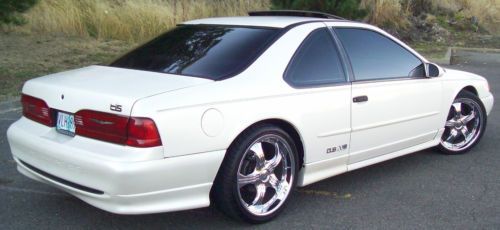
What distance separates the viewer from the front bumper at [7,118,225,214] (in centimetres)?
332

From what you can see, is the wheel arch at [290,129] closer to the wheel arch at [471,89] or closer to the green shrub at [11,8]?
the wheel arch at [471,89]

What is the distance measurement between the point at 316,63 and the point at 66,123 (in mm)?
1860

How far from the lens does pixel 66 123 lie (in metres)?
3.66

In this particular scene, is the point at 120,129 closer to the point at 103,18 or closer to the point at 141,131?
the point at 141,131

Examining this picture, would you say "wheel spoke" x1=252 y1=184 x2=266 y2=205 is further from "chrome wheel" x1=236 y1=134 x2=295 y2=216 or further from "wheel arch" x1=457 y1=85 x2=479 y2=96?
"wheel arch" x1=457 y1=85 x2=479 y2=96

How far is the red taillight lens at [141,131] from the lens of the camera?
332 cm

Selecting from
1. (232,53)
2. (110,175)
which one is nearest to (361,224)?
(232,53)

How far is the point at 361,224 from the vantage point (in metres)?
4.02

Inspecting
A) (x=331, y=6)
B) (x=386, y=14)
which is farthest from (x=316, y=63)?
(x=386, y=14)

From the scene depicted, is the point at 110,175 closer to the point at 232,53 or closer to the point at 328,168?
the point at 232,53

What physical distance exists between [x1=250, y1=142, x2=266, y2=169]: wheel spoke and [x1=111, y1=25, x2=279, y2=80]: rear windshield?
509 millimetres

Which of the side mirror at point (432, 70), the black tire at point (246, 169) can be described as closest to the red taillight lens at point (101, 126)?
the black tire at point (246, 169)

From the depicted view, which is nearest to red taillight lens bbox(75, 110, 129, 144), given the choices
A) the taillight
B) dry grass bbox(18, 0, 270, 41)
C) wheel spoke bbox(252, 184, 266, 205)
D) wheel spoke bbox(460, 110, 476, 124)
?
the taillight

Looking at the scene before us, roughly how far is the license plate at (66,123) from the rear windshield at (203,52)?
2.41ft
